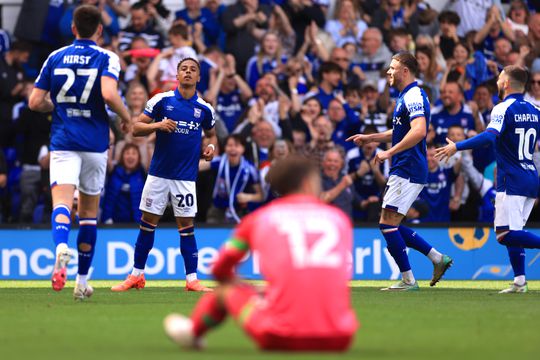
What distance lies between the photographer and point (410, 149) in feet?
44.9

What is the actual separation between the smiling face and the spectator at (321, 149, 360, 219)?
5170 mm

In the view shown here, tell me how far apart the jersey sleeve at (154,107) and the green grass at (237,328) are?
2021mm

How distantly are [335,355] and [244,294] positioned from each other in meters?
0.62

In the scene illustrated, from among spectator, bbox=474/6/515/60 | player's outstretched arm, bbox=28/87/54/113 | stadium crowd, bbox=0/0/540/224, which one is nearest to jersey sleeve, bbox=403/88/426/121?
player's outstretched arm, bbox=28/87/54/113

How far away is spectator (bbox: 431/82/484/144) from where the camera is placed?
18.9 m

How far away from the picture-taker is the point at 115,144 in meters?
19.3

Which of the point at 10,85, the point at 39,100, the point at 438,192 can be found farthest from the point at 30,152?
the point at 39,100

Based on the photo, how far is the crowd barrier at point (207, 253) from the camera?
18359mm

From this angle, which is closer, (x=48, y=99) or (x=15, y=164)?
(x=48, y=99)

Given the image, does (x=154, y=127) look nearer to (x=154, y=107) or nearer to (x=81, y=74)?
(x=154, y=107)

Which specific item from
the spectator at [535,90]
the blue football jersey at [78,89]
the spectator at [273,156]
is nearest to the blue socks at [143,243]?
the blue football jersey at [78,89]

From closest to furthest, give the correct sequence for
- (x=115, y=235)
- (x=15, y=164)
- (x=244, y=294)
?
(x=244, y=294), (x=115, y=235), (x=15, y=164)

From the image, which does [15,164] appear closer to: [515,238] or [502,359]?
[515,238]

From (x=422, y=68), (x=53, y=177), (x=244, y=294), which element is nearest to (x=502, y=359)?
(x=244, y=294)
